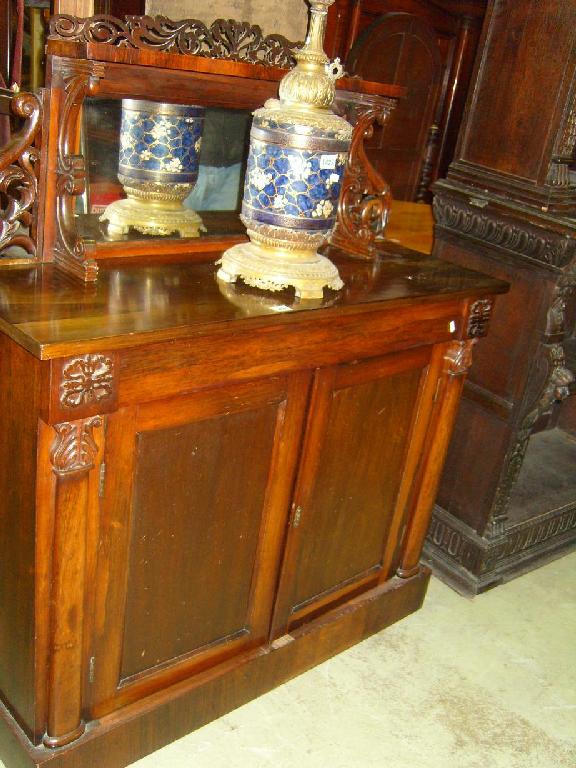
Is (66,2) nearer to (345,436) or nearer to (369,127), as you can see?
(369,127)

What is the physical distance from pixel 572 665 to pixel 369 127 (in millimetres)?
1694

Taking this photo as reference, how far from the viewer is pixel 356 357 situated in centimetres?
178

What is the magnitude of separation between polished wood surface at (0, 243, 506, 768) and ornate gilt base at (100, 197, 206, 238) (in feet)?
0.40

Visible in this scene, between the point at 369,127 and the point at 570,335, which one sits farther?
the point at 570,335

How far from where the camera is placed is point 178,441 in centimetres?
155

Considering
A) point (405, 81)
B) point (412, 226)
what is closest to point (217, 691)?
point (412, 226)

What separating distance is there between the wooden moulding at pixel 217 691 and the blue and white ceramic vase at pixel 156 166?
1.09 m

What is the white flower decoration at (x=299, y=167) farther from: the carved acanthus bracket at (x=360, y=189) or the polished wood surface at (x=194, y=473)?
the carved acanthus bracket at (x=360, y=189)

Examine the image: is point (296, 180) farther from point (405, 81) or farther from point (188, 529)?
point (405, 81)

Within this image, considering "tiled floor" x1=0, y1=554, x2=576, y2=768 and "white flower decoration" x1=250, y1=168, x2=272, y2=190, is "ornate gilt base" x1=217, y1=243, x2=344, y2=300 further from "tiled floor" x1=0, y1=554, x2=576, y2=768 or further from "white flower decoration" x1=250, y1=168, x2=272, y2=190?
"tiled floor" x1=0, y1=554, x2=576, y2=768

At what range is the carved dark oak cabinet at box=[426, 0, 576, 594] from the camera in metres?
2.21

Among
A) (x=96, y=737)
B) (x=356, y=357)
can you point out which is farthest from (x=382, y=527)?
(x=96, y=737)

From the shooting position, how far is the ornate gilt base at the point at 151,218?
1800 mm

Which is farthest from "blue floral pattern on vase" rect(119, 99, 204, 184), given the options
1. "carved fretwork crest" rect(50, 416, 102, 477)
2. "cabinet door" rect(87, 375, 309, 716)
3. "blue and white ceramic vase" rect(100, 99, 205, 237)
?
Answer: "carved fretwork crest" rect(50, 416, 102, 477)
